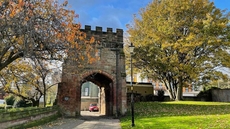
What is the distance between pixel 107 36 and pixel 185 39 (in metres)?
7.88

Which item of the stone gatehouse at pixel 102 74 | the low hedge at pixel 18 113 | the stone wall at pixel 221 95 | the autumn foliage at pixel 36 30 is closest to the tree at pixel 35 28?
the autumn foliage at pixel 36 30

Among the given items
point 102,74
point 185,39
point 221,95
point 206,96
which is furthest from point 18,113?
point 206,96

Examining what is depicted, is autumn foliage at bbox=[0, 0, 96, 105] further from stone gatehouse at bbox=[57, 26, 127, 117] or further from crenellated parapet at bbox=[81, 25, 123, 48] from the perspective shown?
crenellated parapet at bbox=[81, 25, 123, 48]

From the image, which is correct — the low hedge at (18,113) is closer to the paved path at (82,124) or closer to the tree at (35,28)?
the paved path at (82,124)

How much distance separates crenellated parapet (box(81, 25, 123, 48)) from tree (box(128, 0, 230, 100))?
4617 mm

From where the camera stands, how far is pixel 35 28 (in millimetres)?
8148

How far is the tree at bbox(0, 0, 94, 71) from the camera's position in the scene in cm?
774

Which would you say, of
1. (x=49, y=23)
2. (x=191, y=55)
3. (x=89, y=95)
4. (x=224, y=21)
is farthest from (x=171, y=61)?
(x=89, y=95)

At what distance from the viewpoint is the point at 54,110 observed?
50.7 feet

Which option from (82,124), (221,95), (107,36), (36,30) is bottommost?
(82,124)

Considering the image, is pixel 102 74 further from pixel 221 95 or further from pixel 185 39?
pixel 221 95

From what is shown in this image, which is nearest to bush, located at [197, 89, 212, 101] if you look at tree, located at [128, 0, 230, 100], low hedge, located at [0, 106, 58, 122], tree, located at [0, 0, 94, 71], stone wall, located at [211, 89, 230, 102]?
stone wall, located at [211, 89, 230, 102]

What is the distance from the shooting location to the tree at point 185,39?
1991cm

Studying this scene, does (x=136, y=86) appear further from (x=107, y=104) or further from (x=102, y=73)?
(x=102, y=73)
